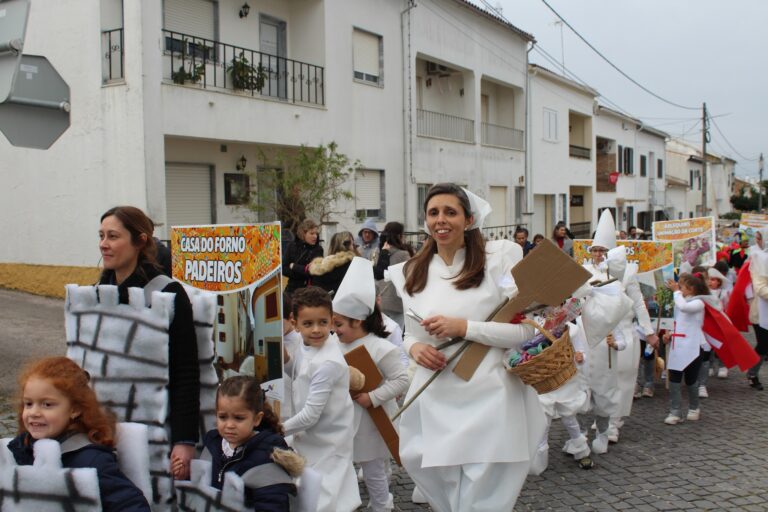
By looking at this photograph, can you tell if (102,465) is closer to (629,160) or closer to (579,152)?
(579,152)

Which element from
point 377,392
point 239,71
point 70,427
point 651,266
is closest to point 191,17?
point 239,71

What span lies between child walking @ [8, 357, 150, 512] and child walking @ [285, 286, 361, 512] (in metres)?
1.53

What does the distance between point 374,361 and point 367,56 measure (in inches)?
580

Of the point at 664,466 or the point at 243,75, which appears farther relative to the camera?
the point at 243,75

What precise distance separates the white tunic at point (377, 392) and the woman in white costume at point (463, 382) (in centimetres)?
74

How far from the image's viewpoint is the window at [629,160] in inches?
1622

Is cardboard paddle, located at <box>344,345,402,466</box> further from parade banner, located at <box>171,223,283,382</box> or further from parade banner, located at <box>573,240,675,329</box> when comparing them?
parade banner, located at <box>573,240,675,329</box>

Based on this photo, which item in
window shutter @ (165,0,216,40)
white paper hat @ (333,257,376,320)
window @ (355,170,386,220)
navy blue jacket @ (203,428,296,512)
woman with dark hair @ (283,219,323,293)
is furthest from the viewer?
window @ (355,170,386,220)

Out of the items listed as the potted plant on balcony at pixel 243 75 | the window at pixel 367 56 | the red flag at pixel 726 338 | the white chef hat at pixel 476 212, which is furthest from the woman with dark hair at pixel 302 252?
the window at pixel 367 56

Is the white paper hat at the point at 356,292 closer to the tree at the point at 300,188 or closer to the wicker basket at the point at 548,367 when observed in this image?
the wicker basket at the point at 548,367

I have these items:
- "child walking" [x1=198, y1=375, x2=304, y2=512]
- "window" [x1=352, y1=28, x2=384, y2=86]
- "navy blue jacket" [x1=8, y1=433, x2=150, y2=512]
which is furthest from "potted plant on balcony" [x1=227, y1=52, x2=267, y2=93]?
"navy blue jacket" [x1=8, y1=433, x2=150, y2=512]

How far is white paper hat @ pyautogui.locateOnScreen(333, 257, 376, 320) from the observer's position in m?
4.48

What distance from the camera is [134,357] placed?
3.11 m

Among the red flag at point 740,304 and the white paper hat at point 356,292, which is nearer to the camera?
the white paper hat at point 356,292
